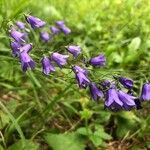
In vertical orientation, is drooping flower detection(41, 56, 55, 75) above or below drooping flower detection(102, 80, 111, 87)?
above

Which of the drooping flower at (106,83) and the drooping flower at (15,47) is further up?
the drooping flower at (15,47)

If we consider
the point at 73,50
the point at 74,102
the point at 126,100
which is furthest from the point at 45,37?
the point at 126,100

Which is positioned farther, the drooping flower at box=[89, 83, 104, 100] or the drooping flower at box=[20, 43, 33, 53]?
the drooping flower at box=[89, 83, 104, 100]

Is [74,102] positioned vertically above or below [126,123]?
above

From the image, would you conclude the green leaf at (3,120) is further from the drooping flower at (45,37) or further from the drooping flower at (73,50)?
the drooping flower at (45,37)

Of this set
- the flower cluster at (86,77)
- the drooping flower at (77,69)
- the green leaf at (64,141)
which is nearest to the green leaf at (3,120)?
the green leaf at (64,141)

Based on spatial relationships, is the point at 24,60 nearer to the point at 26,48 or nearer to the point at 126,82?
the point at 26,48

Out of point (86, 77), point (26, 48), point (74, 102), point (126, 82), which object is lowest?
point (74, 102)

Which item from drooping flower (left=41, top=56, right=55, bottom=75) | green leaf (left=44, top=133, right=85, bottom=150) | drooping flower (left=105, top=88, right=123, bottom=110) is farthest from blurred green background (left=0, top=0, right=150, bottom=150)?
drooping flower (left=41, top=56, right=55, bottom=75)

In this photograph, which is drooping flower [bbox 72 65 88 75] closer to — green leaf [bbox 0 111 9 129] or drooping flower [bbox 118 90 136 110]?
drooping flower [bbox 118 90 136 110]
